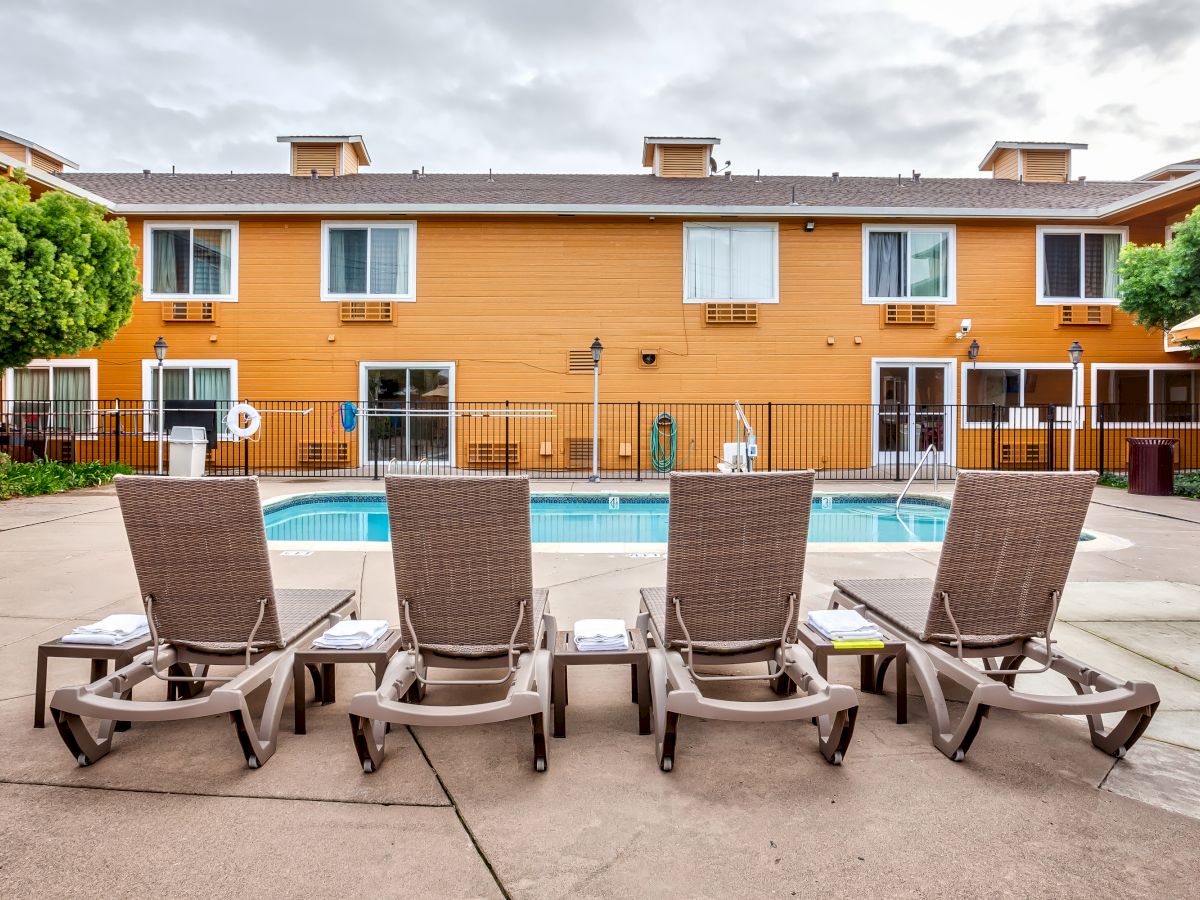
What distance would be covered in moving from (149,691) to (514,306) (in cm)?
1055

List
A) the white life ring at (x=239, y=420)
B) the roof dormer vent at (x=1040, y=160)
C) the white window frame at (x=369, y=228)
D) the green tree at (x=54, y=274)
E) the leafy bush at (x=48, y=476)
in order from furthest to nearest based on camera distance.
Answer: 1. the roof dormer vent at (x=1040, y=160)
2. the white window frame at (x=369, y=228)
3. the white life ring at (x=239, y=420)
4. the leafy bush at (x=48, y=476)
5. the green tree at (x=54, y=274)

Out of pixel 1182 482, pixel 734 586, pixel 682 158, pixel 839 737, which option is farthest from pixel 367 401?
pixel 1182 482

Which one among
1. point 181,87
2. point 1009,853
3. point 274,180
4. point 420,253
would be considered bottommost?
point 1009,853

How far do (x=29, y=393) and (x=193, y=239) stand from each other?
4170 mm

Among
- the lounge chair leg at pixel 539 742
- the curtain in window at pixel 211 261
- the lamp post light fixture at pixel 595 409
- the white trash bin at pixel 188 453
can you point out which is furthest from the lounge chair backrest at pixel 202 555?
the curtain in window at pixel 211 261

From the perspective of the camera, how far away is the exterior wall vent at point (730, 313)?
42.5ft

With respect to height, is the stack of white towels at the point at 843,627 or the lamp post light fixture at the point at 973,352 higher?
the lamp post light fixture at the point at 973,352

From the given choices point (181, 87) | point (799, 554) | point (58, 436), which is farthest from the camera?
point (181, 87)

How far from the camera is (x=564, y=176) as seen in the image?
16.3 meters

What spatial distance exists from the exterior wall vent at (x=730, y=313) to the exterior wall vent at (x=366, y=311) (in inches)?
225

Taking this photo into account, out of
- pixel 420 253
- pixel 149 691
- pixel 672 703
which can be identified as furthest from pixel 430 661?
pixel 420 253

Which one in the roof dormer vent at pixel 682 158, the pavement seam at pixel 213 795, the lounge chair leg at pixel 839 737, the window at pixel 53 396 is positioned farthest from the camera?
the roof dormer vent at pixel 682 158

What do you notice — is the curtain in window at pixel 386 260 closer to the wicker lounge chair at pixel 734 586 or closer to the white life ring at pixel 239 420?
the white life ring at pixel 239 420

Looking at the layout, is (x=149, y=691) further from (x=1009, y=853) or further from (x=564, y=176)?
(x=564, y=176)
